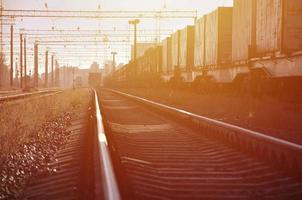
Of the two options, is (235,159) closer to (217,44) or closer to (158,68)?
(217,44)

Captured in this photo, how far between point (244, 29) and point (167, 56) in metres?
21.2

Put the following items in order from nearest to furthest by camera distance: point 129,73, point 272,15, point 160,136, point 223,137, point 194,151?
point 194,151 < point 223,137 < point 160,136 < point 272,15 < point 129,73

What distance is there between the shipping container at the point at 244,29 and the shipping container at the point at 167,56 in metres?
17.3

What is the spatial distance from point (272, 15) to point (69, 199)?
41.5 ft

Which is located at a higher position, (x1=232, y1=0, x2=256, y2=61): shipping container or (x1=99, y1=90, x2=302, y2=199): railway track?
(x1=232, y1=0, x2=256, y2=61): shipping container

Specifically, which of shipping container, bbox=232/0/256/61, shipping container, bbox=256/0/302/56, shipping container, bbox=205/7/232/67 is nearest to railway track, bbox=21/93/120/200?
shipping container, bbox=256/0/302/56

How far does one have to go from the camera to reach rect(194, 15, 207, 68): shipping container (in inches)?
1101

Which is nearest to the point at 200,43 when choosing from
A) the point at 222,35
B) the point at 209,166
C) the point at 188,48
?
the point at 188,48

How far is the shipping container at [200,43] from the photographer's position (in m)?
28.0

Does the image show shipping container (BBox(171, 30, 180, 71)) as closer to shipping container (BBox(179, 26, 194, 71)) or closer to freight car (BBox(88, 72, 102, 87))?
shipping container (BBox(179, 26, 194, 71))

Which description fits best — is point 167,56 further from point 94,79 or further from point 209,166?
point 94,79

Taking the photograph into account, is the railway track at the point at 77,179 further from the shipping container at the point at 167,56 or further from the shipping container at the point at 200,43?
the shipping container at the point at 167,56

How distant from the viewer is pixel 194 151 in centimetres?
884

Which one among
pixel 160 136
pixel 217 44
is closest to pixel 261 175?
pixel 160 136
